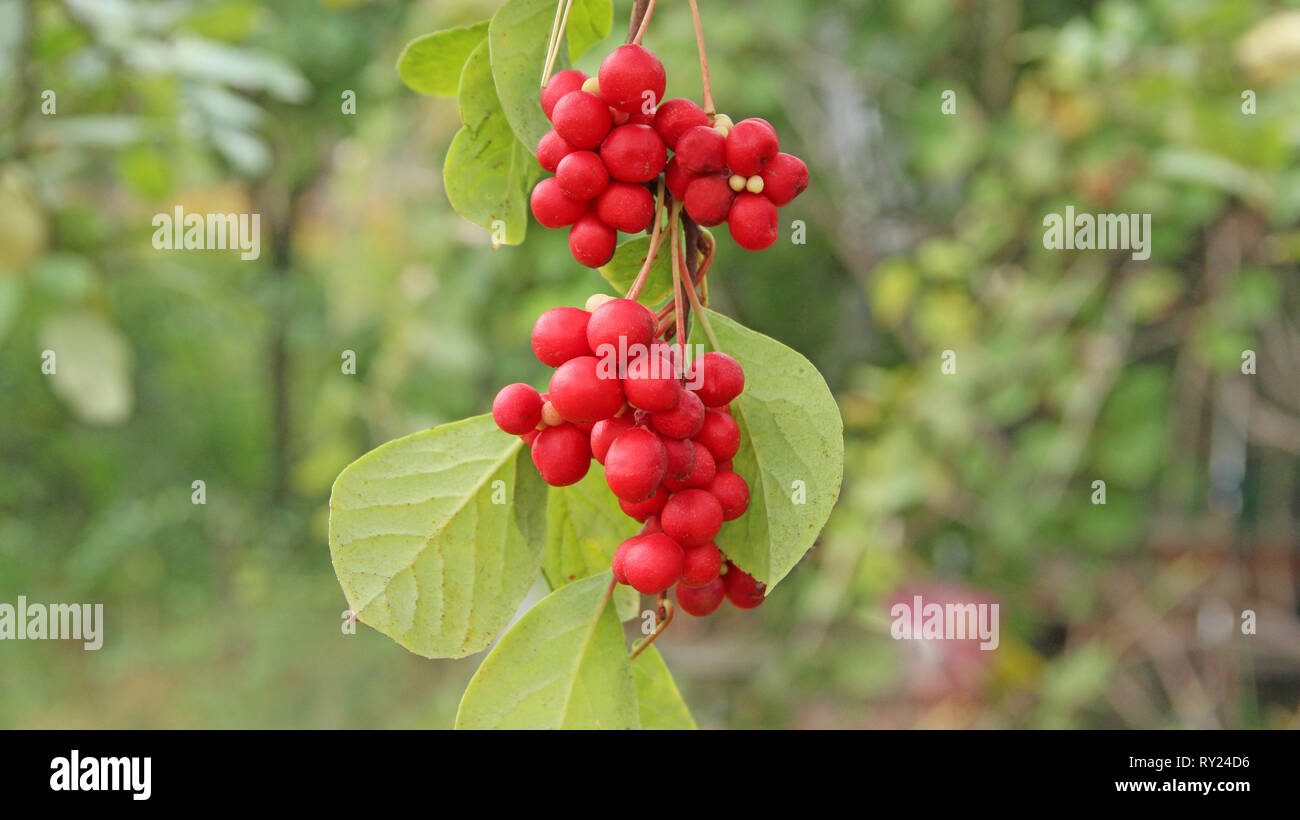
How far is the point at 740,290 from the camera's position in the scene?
182cm

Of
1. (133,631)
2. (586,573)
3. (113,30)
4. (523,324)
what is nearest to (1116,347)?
(523,324)

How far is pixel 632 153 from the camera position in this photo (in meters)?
0.29

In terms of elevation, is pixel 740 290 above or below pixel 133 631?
above

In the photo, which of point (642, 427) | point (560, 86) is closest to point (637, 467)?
point (642, 427)

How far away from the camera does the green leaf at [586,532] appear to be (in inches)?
14.3

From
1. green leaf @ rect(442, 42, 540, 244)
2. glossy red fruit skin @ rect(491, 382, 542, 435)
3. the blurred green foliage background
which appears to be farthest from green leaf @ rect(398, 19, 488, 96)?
the blurred green foliage background

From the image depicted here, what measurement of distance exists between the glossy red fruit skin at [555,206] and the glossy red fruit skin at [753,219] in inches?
1.8

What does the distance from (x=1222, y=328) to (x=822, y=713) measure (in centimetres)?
85

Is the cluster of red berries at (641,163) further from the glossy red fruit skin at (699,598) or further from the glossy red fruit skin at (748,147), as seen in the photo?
the glossy red fruit skin at (699,598)

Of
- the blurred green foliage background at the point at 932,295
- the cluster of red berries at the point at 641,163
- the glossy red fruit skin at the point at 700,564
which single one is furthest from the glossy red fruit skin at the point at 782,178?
the blurred green foliage background at the point at 932,295

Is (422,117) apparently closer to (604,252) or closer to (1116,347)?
(1116,347)

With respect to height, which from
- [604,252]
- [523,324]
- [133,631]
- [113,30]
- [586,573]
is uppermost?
[113,30]

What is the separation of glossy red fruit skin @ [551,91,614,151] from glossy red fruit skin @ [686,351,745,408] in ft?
0.25

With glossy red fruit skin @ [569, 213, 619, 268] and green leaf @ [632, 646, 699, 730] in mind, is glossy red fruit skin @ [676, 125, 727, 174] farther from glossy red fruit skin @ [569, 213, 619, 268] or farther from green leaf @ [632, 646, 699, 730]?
green leaf @ [632, 646, 699, 730]
